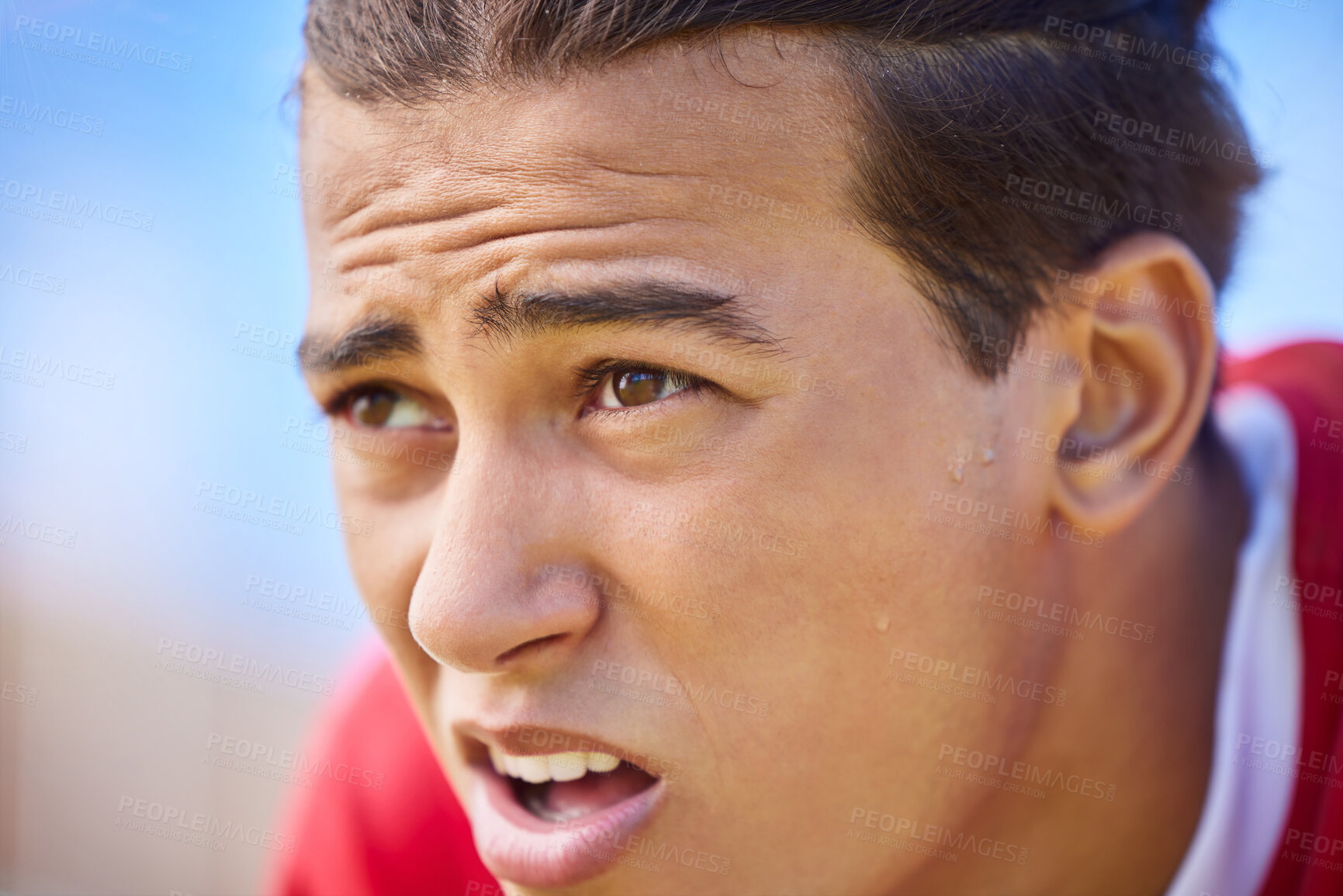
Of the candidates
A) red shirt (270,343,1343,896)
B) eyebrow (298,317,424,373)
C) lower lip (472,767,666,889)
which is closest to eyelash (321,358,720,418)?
eyebrow (298,317,424,373)

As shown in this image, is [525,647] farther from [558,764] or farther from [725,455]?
[725,455]

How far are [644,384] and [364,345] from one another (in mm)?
333

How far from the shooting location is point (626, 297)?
963mm

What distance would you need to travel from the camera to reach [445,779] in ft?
6.87

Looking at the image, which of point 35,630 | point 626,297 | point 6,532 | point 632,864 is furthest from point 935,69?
point 35,630

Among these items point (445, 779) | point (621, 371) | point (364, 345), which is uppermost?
point (364, 345)

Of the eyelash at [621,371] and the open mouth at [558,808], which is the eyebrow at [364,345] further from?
the open mouth at [558,808]

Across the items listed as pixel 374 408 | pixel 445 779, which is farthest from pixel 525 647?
pixel 445 779

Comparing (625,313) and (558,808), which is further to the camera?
(558,808)

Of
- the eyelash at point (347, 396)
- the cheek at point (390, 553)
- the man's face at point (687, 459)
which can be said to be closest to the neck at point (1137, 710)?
the man's face at point (687, 459)

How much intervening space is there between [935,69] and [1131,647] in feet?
2.52

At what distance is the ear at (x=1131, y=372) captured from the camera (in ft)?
3.72

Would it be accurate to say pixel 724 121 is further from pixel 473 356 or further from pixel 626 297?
pixel 473 356

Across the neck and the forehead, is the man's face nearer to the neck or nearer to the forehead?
the forehead
